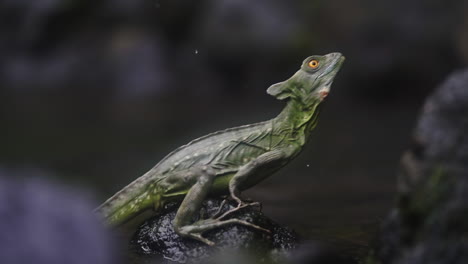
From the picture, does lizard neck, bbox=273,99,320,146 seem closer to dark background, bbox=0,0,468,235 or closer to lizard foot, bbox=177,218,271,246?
lizard foot, bbox=177,218,271,246

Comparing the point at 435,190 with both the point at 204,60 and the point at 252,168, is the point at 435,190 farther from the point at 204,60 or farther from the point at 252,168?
the point at 204,60

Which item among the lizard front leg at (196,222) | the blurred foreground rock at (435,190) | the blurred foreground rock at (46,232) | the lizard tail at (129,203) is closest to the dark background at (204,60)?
the lizard tail at (129,203)

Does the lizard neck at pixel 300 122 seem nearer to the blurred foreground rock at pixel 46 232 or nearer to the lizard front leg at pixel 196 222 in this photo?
the lizard front leg at pixel 196 222

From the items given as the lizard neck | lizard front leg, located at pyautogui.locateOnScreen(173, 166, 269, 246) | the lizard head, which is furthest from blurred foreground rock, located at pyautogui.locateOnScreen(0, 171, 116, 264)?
the lizard head

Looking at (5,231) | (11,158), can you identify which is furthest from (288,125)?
(11,158)

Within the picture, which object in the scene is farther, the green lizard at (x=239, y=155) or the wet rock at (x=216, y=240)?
the green lizard at (x=239, y=155)

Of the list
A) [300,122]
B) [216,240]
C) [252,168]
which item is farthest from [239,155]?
[216,240]

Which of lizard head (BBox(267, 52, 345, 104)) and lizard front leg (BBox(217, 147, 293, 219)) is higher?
lizard head (BBox(267, 52, 345, 104))
